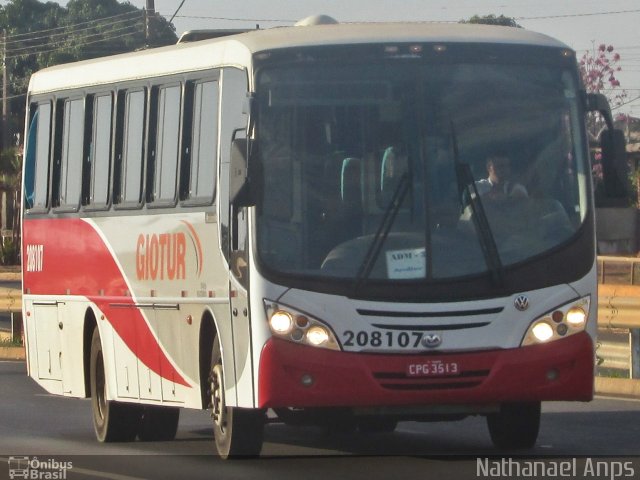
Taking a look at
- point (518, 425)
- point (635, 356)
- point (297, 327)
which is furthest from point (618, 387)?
point (297, 327)

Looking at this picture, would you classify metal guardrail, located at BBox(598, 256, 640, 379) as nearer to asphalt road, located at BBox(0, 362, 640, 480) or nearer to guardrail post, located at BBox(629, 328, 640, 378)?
guardrail post, located at BBox(629, 328, 640, 378)

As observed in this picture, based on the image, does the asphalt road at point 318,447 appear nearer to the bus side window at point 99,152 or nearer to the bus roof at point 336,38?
the bus side window at point 99,152

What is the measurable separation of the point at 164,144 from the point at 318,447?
2.51 meters

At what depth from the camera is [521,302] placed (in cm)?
1100

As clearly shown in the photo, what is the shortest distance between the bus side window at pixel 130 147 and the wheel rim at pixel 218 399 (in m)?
2.08

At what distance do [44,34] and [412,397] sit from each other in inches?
3129

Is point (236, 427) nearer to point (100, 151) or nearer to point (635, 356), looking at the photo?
point (100, 151)

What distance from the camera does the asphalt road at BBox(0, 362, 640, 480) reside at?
36.4 ft

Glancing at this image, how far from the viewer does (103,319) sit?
46.7ft

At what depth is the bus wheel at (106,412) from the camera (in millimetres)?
14078

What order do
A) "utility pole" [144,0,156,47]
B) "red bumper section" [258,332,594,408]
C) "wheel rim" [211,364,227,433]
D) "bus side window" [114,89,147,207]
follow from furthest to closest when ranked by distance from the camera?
"utility pole" [144,0,156,47] < "bus side window" [114,89,147,207] < "wheel rim" [211,364,227,433] < "red bumper section" [258,332,594,408]

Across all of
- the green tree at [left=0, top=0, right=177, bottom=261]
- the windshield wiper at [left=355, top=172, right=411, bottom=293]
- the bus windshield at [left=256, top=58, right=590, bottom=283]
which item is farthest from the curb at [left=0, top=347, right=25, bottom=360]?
the green tree at [left=0, top=0, right=177, bottom=261]

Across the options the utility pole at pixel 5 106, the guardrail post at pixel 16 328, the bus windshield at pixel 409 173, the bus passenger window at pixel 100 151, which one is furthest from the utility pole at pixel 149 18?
the bus windshield at pixel 409 173

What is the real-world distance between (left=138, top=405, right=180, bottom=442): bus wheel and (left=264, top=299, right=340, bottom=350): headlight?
346 cm
